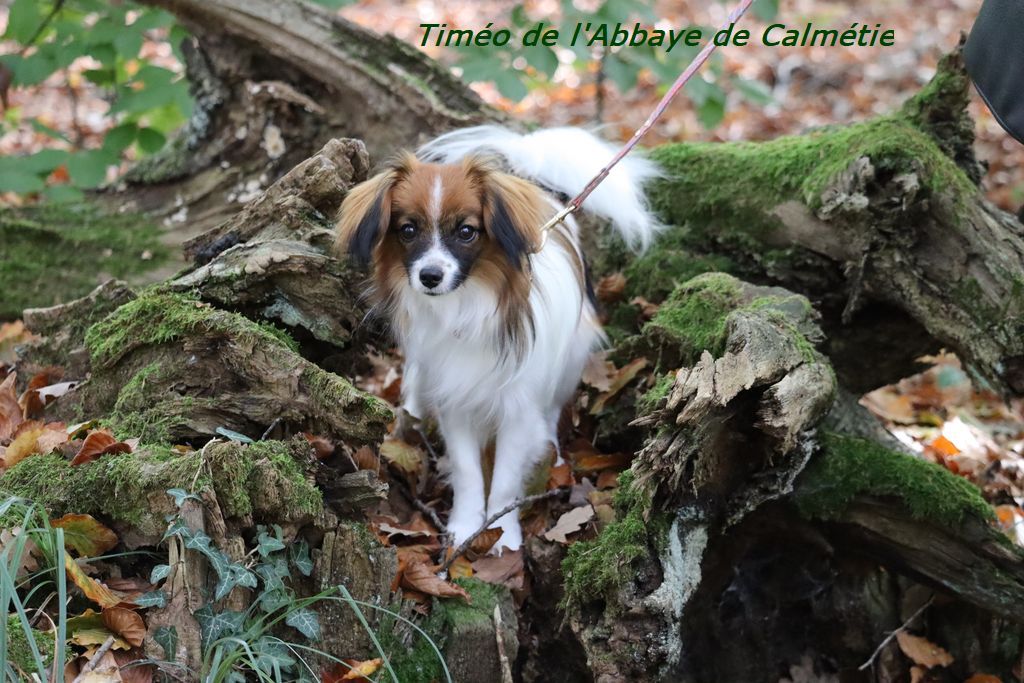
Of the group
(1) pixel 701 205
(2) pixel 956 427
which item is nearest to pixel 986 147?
(2) pixel 956 427

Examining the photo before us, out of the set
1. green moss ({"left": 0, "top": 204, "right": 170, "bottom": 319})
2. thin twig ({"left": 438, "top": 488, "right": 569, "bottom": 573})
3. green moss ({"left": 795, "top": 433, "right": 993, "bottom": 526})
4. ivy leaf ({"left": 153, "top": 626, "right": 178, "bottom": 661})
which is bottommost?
green moss ({"left": 0, "top": 204, "right": 170, "bottom": 319})

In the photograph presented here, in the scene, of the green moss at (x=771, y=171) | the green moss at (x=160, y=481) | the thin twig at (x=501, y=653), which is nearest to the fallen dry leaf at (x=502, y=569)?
the thin twig at (x=501, y=653)

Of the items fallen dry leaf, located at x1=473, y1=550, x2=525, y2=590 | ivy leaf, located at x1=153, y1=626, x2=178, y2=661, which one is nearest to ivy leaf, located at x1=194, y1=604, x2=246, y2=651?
ivy leaf, located at x1=153, y1=626, x2=178, y2=661

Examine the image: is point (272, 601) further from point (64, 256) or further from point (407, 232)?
point (64, 256)

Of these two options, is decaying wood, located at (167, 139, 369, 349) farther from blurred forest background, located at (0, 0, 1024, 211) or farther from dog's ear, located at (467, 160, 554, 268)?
blurred forest background, located at (0, 0, 1024, 211)

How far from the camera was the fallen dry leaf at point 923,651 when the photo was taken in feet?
11.3

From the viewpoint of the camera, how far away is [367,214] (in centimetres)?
314

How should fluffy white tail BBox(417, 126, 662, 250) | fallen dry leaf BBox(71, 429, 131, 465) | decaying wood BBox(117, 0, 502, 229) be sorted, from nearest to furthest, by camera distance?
1. fallen dry leaf BBox(71, 429, 131, 465)
2. fluffy white tail BBox(417, 126, 662, 250)
3. decaying wood BBox(117, 0, 502, 229)

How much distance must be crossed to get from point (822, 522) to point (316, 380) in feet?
5.91

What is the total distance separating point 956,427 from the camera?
4734mm

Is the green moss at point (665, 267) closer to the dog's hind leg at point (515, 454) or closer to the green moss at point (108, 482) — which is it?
the dog's hind leg at point (515, 454)

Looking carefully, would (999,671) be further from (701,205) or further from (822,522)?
(701,205)

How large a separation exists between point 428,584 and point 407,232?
3.73 feet

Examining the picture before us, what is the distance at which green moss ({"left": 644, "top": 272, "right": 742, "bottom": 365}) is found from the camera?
332 cm
